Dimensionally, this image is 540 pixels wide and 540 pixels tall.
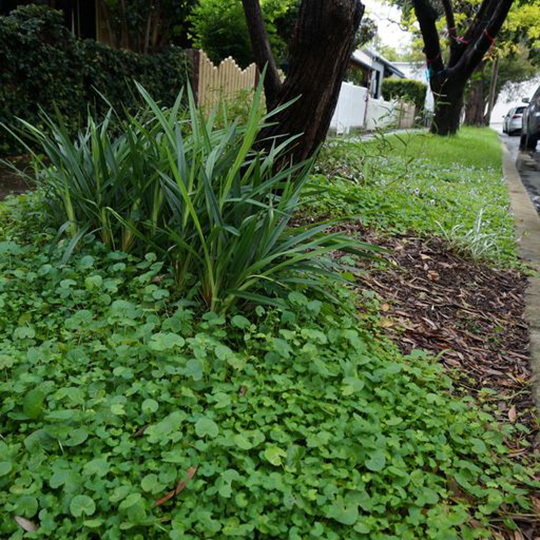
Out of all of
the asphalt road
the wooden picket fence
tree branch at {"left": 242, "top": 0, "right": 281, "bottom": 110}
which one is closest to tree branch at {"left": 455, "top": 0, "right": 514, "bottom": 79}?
the asphalt road

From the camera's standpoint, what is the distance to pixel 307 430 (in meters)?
2.06

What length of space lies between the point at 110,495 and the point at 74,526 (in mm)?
129

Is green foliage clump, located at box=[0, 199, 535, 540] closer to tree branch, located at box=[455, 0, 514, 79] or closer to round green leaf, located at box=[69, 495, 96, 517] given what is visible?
round green leaf, located at box=[69, 495, 96, 517]

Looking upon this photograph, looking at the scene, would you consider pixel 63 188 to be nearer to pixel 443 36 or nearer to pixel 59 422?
pixel 59 422

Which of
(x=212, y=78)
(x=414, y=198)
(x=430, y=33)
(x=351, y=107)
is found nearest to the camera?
(x=414, y=198)

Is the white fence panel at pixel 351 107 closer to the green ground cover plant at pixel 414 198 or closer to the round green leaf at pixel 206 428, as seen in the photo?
the green ground cover plant at pixel 414 198

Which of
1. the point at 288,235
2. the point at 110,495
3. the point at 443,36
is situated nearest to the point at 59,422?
the point at 110,495

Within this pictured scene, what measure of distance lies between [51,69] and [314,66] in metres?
4.19

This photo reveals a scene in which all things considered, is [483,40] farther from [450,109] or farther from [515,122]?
[515,122]

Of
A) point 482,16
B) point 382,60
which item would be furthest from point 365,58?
point 482,16

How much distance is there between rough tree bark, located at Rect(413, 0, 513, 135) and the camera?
14117mm

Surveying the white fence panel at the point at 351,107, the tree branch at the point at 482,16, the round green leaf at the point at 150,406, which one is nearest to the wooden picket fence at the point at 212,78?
the white fence panel at the point at 351,107

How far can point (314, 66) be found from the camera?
14.4 feet

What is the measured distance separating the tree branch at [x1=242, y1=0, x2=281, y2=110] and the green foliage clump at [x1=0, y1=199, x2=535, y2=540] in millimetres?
2737
